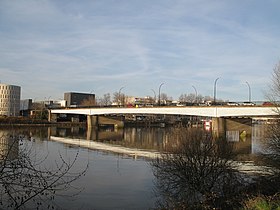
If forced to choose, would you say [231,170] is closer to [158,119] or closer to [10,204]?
[10,204]

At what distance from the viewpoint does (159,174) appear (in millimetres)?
18953

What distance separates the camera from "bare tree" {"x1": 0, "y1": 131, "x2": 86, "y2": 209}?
942 centimetres

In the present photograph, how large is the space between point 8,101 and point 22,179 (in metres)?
121

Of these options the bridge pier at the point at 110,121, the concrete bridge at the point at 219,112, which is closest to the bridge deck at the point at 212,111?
the concrete bridge at the point at 219,112

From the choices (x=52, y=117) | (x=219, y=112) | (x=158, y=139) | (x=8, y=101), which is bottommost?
(x=158, y=139)

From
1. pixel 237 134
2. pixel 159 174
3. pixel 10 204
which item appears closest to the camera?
pixel 10 204

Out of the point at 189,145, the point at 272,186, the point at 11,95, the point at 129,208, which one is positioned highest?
the point at 11,95

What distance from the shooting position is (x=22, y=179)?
16875 millimetres

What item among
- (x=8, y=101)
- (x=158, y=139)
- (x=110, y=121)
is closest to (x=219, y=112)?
(x=158, y=139)

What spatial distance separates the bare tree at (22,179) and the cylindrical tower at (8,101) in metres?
115

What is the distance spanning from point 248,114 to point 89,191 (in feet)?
133

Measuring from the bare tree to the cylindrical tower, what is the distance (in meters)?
115

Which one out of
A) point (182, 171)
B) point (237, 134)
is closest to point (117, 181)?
point (182, 171)

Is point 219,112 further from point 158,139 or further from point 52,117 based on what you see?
point 52,117
